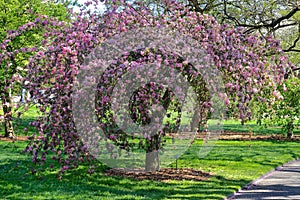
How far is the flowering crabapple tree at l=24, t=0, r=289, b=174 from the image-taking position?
7.83m

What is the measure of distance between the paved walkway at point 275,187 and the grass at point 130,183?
24 cm

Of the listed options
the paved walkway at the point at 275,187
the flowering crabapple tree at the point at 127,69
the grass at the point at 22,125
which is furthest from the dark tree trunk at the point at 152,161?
the grass at the point at 22,125

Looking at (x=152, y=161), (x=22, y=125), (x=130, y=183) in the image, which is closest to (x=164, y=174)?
(x=152, y=161)

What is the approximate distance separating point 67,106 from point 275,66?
4.66 metres

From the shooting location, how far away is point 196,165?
12195 millimetres

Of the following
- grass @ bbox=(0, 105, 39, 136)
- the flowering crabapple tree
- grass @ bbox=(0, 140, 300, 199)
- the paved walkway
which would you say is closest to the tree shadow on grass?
grass @ bbox=(0, 140, 300, 199)

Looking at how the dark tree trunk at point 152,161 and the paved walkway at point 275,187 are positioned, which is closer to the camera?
the paved walkway at point 275,187

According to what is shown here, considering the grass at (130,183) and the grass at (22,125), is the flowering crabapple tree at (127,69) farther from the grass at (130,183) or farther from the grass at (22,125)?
the grass at (130,183)

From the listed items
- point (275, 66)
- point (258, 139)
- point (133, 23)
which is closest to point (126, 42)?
point (133, 23)

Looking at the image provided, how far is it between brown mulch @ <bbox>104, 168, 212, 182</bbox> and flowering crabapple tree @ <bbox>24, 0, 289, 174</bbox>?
0.88 m

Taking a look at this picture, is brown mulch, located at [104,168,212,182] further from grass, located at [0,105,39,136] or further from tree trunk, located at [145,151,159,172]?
grass, located at [0,105,39,136]

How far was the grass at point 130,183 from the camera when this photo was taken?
8.12m

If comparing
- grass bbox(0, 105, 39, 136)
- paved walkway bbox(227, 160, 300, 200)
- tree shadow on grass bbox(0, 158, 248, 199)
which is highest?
grass bbox(0, 105, 39, 136)

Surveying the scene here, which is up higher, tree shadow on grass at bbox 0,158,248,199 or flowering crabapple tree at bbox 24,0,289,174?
flowering crabapple tree at bbox 24,0,289,174
